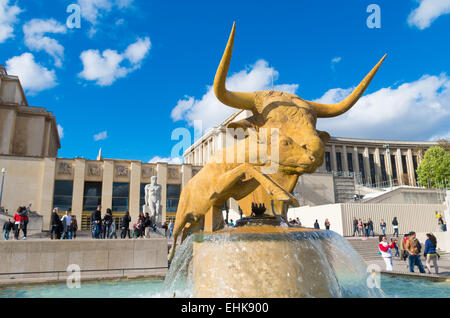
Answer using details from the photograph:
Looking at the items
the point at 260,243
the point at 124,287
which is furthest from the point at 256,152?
the point at 124,287

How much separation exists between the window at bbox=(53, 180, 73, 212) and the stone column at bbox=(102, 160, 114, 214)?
382 centimetres

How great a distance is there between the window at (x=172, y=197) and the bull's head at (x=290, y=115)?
36.4 meters

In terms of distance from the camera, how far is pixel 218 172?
6.37 meters

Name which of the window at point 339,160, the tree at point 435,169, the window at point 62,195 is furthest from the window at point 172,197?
the window at point 339,160

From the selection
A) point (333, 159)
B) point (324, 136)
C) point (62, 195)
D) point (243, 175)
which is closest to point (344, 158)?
point (333, 159)

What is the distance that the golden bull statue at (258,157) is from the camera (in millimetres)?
6098

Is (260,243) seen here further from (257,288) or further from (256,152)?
(256,152)

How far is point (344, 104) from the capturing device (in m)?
7.29

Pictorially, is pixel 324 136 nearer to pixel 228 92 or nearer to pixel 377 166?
pixel 228 92

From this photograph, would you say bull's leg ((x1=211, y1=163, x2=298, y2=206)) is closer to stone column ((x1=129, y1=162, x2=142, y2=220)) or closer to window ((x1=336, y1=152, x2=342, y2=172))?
stone column ((x1=129, y1=162, x2=142, y2=220))

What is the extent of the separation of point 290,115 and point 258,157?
4.08ft

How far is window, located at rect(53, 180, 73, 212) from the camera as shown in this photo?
3844 cm
